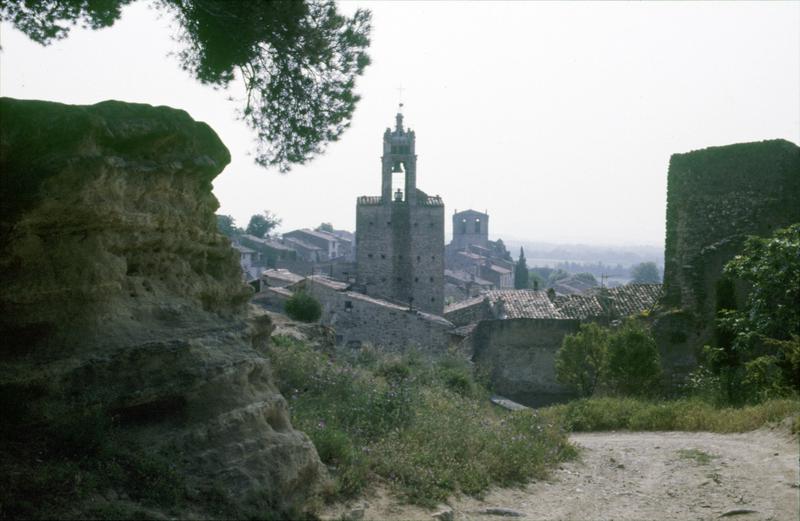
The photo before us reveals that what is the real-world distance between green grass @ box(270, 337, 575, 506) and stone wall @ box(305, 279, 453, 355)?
24837mm

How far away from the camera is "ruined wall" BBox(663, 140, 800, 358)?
52.5 ft

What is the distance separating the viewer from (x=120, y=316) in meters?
5.84

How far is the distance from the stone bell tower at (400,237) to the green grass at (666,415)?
131 ft

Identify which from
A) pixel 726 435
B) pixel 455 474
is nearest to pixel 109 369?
pixel 455 474

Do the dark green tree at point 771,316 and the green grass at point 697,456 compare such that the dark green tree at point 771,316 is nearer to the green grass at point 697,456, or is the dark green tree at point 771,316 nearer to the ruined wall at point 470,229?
the green grass at point 697,456

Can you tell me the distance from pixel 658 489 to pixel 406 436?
2.83 m

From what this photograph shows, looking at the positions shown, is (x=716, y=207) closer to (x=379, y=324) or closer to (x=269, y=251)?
(x=379, y=324)

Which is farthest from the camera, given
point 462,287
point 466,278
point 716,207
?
point 466,278

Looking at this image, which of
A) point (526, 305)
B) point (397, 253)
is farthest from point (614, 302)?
point (397, 253)

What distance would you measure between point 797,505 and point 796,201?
10583 millimetres

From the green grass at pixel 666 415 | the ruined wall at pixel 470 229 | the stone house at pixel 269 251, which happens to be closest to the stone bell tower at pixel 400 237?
the stone house at pixel 269 251

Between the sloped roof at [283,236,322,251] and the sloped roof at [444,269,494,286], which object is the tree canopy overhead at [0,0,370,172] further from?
the sloped roof at [283,236,322,251]

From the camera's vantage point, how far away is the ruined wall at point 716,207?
16.0 metres

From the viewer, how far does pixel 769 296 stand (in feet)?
37.7
